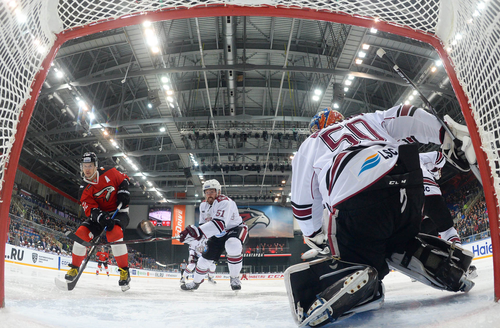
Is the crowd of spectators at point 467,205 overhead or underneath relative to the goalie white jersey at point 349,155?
overhead

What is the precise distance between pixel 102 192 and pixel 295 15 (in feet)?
8.53

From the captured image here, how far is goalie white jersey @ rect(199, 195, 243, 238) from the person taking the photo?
3621mm

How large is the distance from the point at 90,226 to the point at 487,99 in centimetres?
323

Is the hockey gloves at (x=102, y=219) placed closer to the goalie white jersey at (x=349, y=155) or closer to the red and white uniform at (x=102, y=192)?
the red and white uniform at (x=102, y=192)

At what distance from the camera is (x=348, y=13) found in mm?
1721

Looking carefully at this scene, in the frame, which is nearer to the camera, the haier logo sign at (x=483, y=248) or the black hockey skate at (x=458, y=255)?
the black hockey skate at (x=458, y=255)

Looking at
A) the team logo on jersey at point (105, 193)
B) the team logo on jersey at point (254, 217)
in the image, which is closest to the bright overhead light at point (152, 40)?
the team logo on jersey at point (105, 193)

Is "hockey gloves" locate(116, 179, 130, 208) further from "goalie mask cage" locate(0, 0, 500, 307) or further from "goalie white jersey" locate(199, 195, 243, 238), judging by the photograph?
"goalie mask cage" locate(0, 0, 500, 307)

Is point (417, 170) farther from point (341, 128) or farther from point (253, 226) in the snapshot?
point (253, 226)

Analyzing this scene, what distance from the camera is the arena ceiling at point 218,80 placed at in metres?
8.90

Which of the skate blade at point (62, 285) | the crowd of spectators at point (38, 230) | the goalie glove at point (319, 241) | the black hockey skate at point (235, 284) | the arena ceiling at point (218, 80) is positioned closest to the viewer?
the goalie glove at point (319, 241)

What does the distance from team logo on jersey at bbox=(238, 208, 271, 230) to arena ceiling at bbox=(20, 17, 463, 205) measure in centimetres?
633

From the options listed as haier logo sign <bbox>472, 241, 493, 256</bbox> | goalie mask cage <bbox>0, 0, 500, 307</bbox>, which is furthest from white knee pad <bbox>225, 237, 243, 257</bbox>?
haier logo sign <bbox>472, 241, 493, 256</bbox>

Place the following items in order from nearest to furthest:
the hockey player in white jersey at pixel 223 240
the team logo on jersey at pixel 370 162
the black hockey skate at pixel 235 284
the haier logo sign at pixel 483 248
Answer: the team logo on jersey at pixel 370 162 → the black hockey skate at pixel 235 284 → the hockey player in white jersey at pixel 223 240 → the haier logo sign at pixel 483 248
